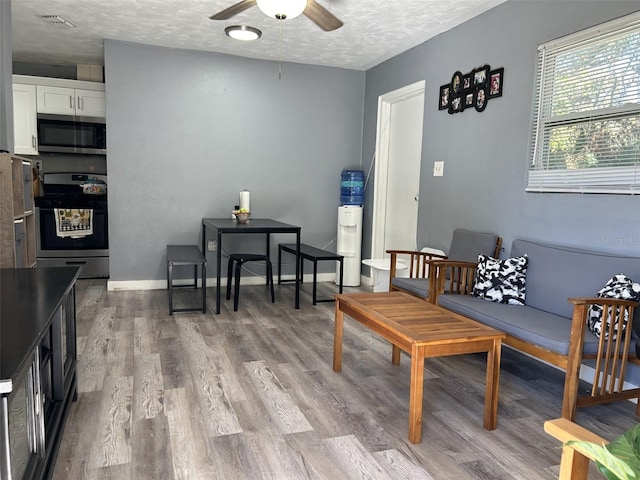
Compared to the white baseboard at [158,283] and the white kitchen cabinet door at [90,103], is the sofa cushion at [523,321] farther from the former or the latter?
the white kitchen cabinet door at [90,103]

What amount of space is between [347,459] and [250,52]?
4041 mm

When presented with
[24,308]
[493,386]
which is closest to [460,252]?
[493,386]

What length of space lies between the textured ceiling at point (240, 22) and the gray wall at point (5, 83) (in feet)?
1.41

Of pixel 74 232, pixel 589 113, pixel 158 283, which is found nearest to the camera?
pixel 589 113

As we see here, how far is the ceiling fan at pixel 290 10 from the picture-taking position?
257 cm

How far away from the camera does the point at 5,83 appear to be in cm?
322

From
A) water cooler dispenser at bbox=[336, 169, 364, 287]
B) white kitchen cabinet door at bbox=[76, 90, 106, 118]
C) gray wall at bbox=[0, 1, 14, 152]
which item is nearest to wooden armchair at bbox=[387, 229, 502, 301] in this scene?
water cooler dispenser at bbox=[336, 169, 364, 287]

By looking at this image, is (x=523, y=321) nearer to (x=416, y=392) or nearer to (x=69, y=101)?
(x=416, y=392)

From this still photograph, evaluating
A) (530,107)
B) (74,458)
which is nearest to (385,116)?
(530,107)

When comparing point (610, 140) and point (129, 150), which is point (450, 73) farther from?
point (129, 150)

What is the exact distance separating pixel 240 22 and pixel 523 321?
122 inches

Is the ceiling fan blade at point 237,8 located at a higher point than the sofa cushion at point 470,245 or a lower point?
higher

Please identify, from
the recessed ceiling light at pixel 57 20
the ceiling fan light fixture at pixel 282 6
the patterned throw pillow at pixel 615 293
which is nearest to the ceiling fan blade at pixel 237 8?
the ceiling fan light fixture at pixel 282 6

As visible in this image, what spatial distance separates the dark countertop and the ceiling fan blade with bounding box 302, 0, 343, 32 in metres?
1.98
